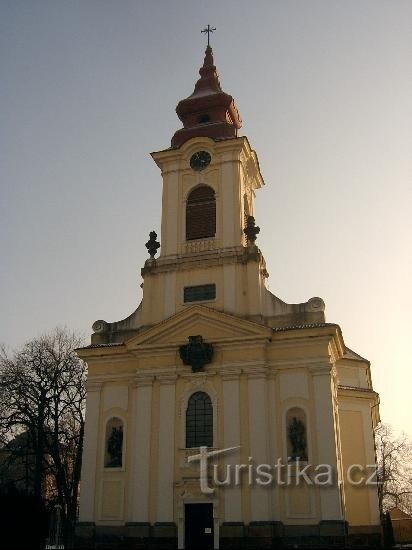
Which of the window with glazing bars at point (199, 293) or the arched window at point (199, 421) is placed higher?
the window with glazing bars at point (199, 293)

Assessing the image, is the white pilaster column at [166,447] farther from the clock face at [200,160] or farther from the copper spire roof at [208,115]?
the copper spire roof at [208,115]

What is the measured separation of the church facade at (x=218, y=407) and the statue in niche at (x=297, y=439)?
0.04 meters

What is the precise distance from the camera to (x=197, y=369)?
22.8 meters

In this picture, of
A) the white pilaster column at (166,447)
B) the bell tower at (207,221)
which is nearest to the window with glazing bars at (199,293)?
the bell tower at (207,221)

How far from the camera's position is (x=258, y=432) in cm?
2133

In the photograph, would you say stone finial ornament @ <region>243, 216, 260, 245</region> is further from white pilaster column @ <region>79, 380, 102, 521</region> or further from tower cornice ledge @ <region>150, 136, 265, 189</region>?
white pilaster column @ <region>79, 380, 102, 521</region>

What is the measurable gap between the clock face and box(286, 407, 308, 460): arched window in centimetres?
1158

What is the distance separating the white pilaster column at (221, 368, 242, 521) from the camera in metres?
20.7

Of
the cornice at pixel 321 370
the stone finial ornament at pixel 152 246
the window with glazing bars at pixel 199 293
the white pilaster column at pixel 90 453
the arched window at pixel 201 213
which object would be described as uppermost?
the arched window at pixel 201 213

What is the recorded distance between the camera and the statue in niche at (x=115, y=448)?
904 inches

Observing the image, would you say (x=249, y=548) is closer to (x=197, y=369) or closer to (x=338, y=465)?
(x=338, y=465)

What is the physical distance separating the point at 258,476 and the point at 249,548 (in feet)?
7.52

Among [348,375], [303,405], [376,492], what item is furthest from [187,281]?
[376,492]

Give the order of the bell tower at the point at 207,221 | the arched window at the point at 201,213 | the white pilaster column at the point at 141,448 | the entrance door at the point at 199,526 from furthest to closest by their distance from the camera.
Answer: the arched window at the point at 201,213 < the bell tower at the point at 207,221 < the white pilaster column at the point at 141,448 < the entrance door at the point at 199,526
